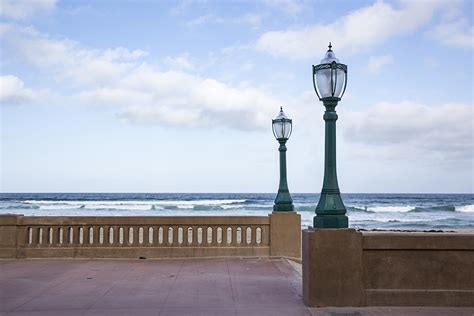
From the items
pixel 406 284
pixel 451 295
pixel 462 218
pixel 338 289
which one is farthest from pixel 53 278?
pixel 462 218

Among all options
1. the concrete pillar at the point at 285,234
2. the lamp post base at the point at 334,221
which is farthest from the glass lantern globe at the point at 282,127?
the lamp post base at the point at 334,221

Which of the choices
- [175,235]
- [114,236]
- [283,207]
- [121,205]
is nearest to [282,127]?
[283,207]

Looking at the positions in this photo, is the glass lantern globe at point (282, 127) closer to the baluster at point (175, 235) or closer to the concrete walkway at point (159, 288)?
the concrete walkway at point (159, 288)

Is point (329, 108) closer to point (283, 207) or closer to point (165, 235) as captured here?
point (283, 207)

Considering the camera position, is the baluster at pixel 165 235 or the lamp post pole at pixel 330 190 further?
the baluster at pixel 165 235

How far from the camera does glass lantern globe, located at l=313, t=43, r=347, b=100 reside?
24.1ft

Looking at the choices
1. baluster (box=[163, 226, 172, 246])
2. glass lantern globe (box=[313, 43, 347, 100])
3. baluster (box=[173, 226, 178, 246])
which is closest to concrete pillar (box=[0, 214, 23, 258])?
baluster (box=[163, 226, 172, 246])

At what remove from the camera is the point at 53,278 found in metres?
9.26

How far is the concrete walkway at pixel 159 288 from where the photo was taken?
6918 mm

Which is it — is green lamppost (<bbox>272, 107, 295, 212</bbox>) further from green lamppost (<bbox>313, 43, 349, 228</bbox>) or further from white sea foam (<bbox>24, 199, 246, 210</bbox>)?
white sea foam (<bbox>24, 199, 246, 210</bbox>)

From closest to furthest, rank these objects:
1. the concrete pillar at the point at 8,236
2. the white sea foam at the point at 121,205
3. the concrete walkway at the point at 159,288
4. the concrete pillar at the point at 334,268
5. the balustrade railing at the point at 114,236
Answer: the concrete walkway at the point at 159,288 < the concrete pillar at the point at 334,268 < the concrete pillar at the point at 8,236 < the balustrade railing at the point at 114,236 < the white sea foam at the point at 121,205

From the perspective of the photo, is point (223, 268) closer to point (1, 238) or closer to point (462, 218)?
point (1, 238)

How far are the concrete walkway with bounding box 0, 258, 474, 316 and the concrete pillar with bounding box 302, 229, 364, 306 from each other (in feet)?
0.54

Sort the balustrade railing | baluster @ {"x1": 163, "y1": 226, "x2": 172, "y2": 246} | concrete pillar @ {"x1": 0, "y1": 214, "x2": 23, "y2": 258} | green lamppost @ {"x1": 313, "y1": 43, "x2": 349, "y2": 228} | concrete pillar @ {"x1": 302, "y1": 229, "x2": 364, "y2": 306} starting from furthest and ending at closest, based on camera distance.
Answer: baluster @ {"x1": 163, "y1": 226, "x2": 172, "y2": 246} → the balustrade railing → concrete pillar @ {"x1": 0, "y1": 214, "x2": 23, "y2": 258} → green lamppost @ {"x1": 313, "y1": 43, "x2": 349, "y2": 228} → concrete pillar @ {"x1": 302, "y1": 229, "x2": 364, "y2": 306}
